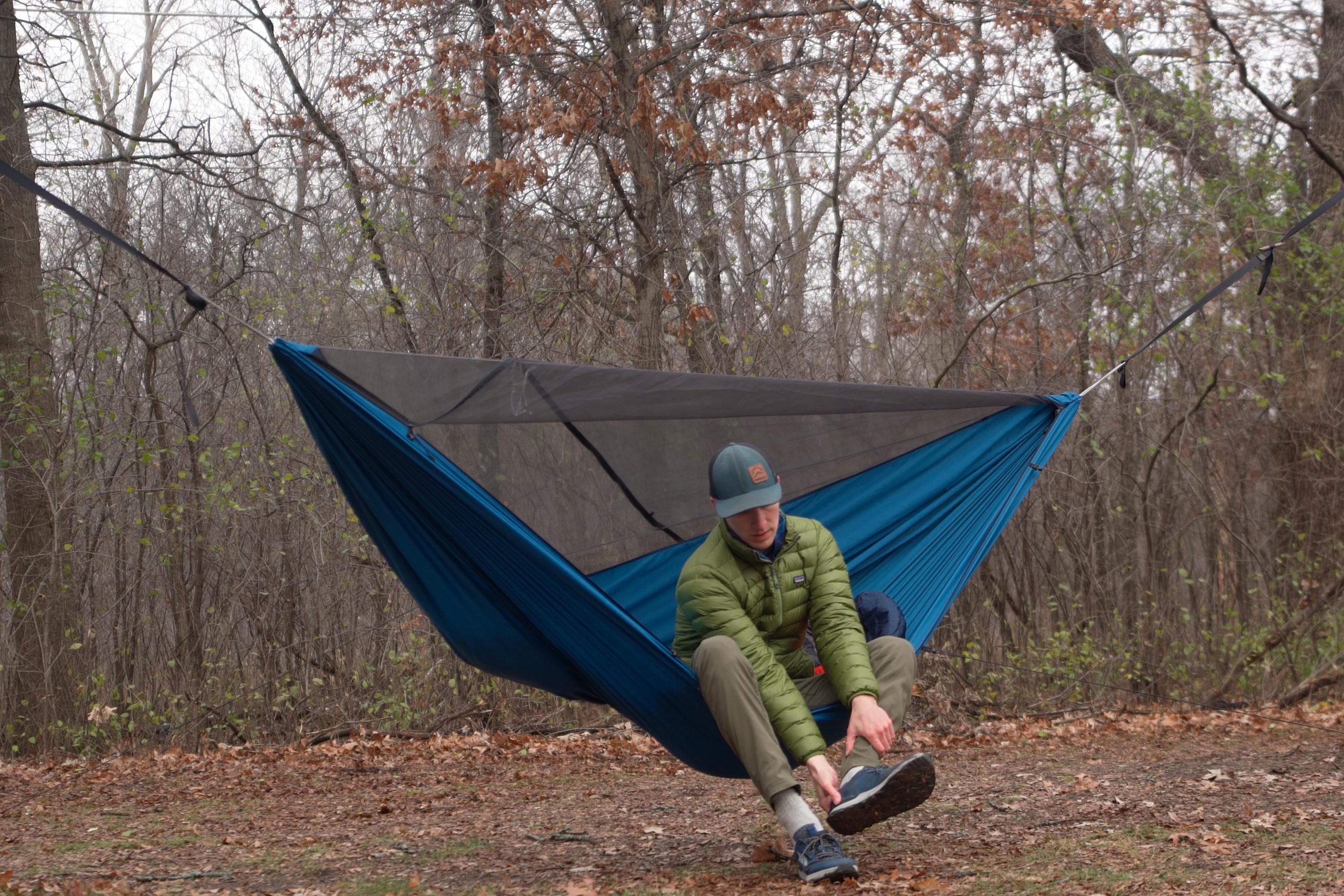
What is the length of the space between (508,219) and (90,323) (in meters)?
2.15

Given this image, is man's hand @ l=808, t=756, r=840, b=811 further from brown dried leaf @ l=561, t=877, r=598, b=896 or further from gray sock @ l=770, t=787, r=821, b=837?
brown dried leaf @ l=561, t=877, r=598, b=896

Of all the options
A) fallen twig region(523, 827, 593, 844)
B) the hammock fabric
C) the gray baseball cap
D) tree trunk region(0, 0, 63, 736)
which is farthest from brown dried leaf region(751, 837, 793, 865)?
tree trunk region(0, 0, 63, 736)

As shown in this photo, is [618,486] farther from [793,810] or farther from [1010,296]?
[1010,296]

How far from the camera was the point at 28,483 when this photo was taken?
504 cm

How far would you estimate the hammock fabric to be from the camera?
92.5 inches

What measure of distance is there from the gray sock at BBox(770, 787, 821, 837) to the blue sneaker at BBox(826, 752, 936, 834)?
0.22 ft

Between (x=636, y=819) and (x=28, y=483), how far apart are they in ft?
11.2

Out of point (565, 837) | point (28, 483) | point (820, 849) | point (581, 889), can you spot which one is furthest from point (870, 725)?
point (28, 483)

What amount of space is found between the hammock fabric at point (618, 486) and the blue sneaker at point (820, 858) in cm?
24

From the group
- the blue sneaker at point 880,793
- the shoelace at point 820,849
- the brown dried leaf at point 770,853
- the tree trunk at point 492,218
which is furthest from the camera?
the tree trunk at point 492,218

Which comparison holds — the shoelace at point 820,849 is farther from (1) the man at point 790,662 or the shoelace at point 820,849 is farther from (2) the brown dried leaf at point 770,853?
(2) the brown dried leaf at point 770,853

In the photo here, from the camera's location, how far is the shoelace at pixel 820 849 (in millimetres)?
2107

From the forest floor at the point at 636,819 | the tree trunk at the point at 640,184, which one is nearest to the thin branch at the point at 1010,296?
the tree trunk at the point at 640,184

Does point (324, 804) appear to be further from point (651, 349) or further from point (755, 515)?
point (651, 349)
